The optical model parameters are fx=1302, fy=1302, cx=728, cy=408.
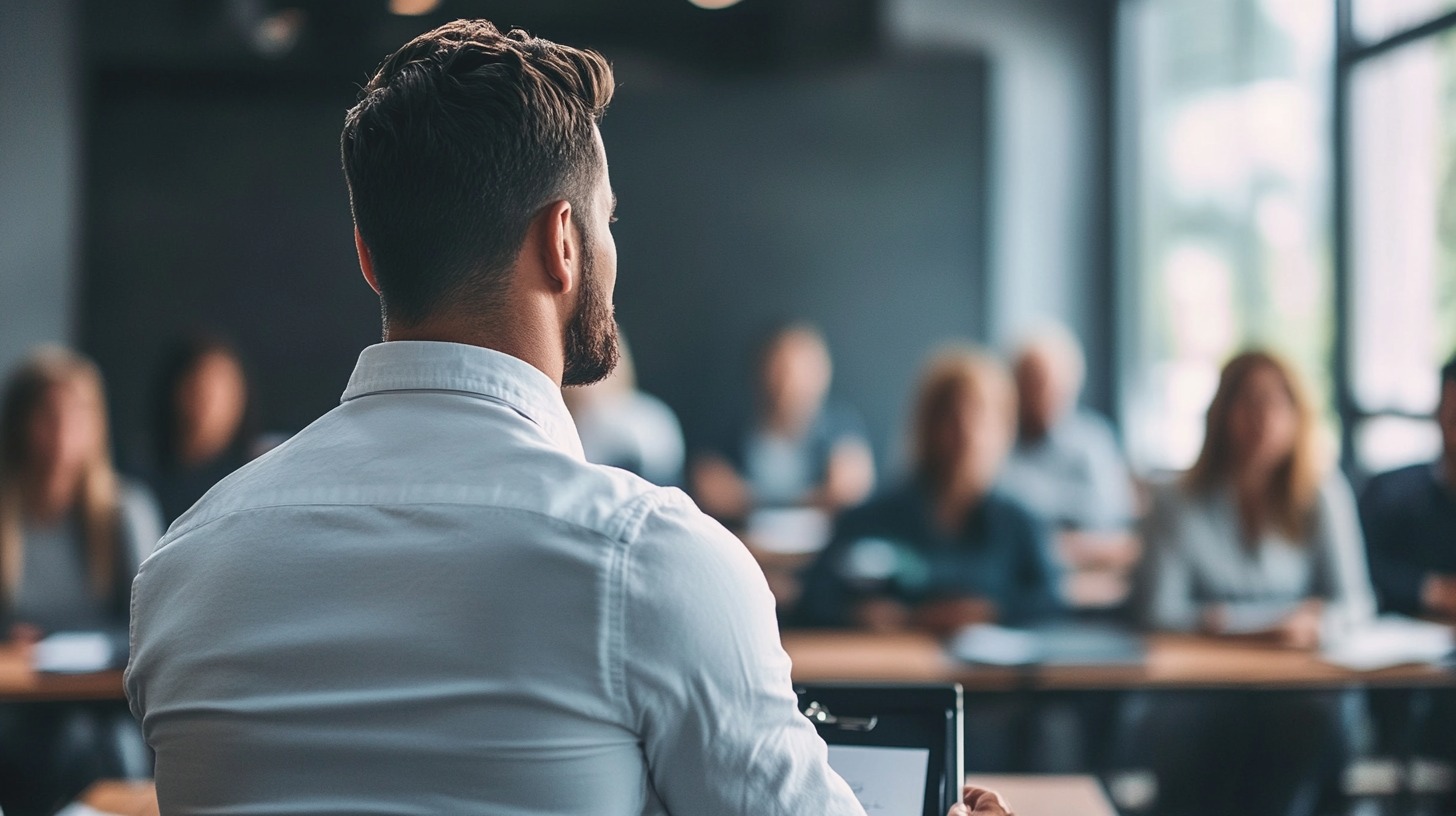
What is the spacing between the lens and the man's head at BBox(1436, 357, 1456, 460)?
3.10 metres

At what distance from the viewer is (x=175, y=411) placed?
460 centimetres

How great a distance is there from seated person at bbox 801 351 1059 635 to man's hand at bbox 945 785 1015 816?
258cm

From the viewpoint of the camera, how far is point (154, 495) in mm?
4523

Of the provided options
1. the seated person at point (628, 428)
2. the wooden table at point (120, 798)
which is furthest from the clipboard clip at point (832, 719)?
the seated person at point (628, 428)

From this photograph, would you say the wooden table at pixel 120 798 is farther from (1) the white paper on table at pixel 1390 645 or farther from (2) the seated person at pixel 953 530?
(1) the white paper on table at pixel 1390 645

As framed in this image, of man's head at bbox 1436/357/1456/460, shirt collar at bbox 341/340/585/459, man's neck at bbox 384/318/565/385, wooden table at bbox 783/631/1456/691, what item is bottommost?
wooden table at bbox 783/631/1456/691

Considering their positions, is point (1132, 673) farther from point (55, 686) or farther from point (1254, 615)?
point (55, 686)

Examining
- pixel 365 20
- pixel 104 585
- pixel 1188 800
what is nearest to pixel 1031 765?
pixel 1188 800

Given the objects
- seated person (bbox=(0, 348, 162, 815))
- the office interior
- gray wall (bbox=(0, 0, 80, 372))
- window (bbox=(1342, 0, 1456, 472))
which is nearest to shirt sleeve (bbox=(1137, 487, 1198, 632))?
window (bbox=(1342, 0, 1456, 472))

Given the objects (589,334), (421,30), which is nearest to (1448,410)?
(589,334)

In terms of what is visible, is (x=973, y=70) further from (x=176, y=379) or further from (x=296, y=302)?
(x=176, y=379)

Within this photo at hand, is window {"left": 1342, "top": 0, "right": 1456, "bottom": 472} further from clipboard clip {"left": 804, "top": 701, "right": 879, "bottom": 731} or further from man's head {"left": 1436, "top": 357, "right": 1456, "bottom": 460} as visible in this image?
clipboard clip {"left": 804, "top": 701, "right": 879, "bottom": 731}

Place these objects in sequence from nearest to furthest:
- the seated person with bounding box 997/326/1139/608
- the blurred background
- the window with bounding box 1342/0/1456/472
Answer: the window with bounding box 1342/0/1456/472 < the seated person with bounding box 997/326/1139/608 < the blurred background

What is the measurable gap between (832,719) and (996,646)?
2.08 meters
